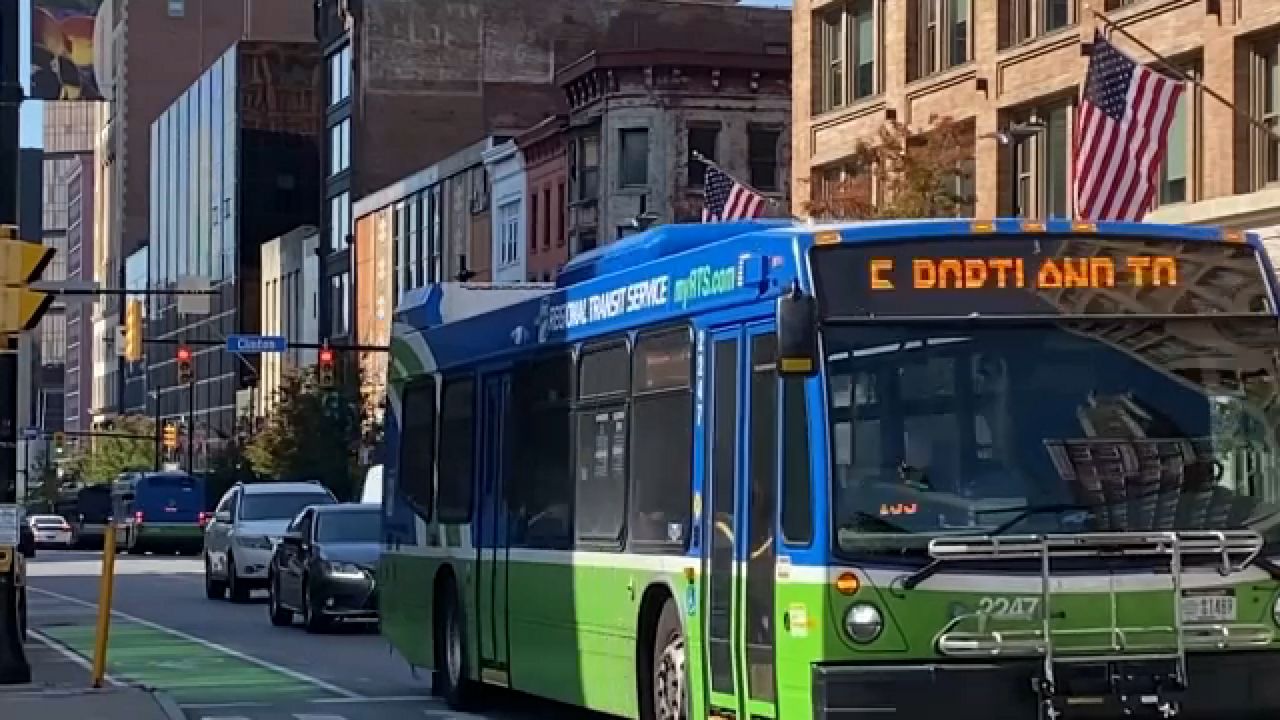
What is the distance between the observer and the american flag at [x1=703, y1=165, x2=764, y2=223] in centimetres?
3638

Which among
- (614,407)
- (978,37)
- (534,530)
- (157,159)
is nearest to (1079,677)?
(614,407)

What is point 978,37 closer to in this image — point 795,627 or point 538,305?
point 538,305

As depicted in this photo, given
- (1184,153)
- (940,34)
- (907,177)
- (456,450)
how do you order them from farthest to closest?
(940,34), (907,177), (1184,153), (456,450)

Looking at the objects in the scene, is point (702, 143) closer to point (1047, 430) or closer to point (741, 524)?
point (741, 524)

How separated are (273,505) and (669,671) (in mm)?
25606

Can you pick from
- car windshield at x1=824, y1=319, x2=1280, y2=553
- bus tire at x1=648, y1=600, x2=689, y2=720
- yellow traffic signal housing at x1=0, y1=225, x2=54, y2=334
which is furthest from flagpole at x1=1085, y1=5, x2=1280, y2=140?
car windshield at x1=824, y1=319, x2=1280, y2=553

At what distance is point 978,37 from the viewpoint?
43344 mm

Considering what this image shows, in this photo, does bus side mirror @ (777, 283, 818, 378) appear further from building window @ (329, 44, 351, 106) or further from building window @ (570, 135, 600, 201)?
building window @ (329, 44, 351, 106)

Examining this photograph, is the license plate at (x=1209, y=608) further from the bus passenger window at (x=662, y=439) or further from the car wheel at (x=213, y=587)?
the car wheel at (x=213, y=587)

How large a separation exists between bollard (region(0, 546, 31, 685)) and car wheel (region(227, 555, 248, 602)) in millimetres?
17445

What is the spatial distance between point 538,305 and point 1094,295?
227 inches

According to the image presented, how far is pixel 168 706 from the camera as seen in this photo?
18.6 meters

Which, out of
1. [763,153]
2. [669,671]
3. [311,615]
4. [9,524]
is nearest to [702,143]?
[763,153]

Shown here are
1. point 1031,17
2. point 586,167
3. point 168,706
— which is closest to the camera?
point 168,706
